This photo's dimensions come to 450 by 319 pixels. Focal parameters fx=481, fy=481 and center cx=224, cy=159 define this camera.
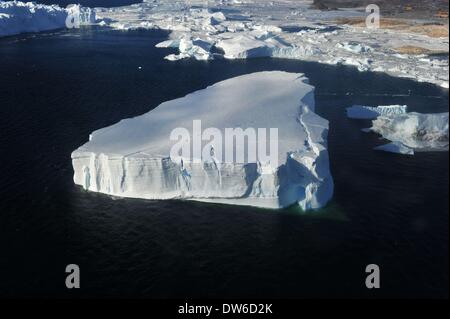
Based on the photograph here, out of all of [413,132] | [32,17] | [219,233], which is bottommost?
[219,233]

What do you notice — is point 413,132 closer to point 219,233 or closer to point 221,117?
point 221,117

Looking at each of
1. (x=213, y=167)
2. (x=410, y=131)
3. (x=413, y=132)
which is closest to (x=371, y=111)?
(x=410, y=131)

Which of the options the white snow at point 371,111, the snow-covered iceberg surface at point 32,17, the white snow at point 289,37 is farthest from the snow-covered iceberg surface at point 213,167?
the snow-covered iceberg surface at point 32,17

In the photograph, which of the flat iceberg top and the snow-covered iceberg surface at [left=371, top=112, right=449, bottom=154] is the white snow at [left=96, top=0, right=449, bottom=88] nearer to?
the snow-covered iceberg surface at [left=371, top=112, right=449, bottom=154]

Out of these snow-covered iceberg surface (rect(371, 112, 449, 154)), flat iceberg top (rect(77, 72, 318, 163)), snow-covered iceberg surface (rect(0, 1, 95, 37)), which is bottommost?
snow-covered iceberg surface (rect(371, 112, 449, 154))

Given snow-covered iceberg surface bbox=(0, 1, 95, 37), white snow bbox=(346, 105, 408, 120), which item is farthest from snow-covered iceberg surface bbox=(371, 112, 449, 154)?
snow-covered iceberg surface bbox=(0, 1, 95, 37)

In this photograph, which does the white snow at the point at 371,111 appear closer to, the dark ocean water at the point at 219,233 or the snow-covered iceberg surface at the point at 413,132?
the dark ocean water at the point at 219,233

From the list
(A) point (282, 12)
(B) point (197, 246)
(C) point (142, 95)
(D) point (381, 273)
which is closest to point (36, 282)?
(B) point (197, 246)
